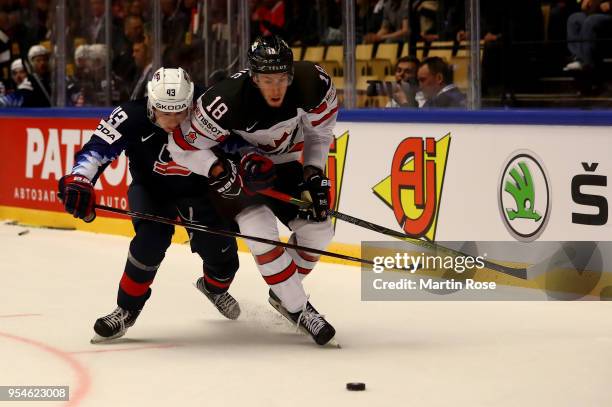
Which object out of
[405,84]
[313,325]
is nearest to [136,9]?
[405,84]

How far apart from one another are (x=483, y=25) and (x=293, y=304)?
276 centimetres

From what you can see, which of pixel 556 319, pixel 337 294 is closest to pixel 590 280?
pixel 556 319

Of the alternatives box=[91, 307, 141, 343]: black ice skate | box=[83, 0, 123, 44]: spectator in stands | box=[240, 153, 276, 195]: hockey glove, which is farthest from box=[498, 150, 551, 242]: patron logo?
box=[83, 0, 123, 44]: spectator in stands

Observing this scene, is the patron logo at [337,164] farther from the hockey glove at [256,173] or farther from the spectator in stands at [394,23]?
the hockey glove at [256,173]

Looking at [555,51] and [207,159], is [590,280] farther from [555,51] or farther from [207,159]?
[207,159]

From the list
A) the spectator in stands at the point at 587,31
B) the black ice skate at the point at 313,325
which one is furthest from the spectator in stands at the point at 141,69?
the black ice skate at the point at 313,325

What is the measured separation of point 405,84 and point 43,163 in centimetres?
363

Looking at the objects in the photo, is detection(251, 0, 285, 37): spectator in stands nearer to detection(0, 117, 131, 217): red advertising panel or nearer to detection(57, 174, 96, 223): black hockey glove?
detection(0, 117, 131, 217): red advertising panel

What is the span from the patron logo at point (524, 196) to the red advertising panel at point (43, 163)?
3518 mm

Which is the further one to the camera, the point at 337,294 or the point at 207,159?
the point at 337,294

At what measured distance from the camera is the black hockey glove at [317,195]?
17.3 ft

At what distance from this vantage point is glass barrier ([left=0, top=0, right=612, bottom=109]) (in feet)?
23.1

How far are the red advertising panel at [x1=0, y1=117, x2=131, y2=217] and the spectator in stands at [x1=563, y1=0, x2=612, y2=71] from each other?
11.9ft

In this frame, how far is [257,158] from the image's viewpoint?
5.24 meters
